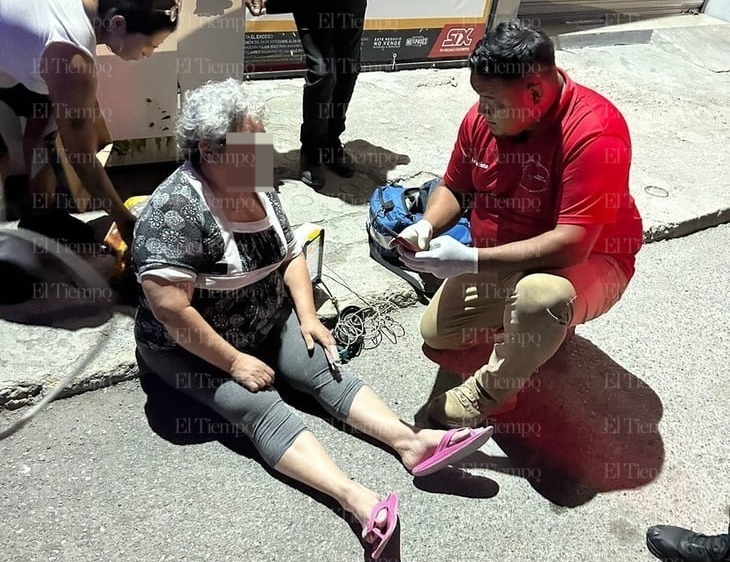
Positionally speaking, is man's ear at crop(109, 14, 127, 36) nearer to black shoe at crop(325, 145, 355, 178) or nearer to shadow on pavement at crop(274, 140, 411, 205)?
shadow on pavement at crop(274, 140, 411, 205)

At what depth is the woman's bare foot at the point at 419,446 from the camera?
89.0 inches

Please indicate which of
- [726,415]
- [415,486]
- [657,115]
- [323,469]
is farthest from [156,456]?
[657,115]

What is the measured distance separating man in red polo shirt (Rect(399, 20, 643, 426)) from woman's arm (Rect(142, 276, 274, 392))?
0.64 metres

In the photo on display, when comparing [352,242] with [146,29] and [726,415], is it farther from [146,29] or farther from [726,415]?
[726,415]

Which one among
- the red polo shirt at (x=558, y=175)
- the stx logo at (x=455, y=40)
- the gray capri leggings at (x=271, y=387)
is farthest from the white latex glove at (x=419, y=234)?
the stx logo at (x=455, y=40)

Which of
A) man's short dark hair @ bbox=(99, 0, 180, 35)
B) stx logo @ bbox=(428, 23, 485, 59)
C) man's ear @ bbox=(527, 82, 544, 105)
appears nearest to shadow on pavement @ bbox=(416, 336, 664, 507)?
man's ear @ bbox=(527, 82, 544, 105)

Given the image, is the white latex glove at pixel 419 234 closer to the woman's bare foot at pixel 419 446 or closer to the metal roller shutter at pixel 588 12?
the woman's bare foot at pixel 419 446

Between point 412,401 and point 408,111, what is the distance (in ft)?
9.21

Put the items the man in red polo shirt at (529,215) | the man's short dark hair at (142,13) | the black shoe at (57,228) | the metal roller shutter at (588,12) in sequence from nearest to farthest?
the man in red polo shirt at (529,215)
the man's short dark hair at (142,13)
the black shoe at (57,228)
the metal roller shutter at (588,12)

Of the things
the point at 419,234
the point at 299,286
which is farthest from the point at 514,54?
the point at 299,286

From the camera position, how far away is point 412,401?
267 cm

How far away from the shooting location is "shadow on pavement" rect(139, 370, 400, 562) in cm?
228

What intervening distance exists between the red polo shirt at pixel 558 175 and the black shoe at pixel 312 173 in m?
1.34

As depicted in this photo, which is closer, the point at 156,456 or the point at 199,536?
the point at 199,536
